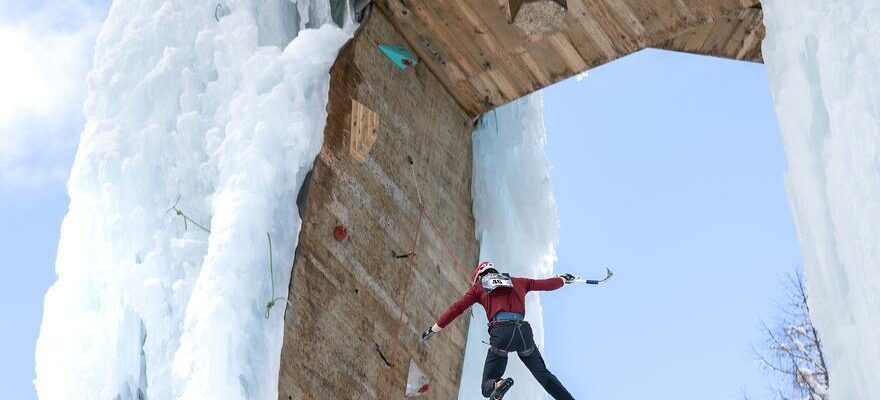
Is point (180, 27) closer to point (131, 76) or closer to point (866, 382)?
point (131, 76)

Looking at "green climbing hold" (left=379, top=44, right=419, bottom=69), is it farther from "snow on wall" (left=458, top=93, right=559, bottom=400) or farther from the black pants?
the black pants

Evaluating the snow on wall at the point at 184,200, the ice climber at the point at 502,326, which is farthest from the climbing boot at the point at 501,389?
the snow on wall at the point at 184,200

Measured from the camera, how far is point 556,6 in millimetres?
7566

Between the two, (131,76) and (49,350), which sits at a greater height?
(131,76)

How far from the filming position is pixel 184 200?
662 centimetres

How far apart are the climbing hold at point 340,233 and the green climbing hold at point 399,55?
52.1 inches

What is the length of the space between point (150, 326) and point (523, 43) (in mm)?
3020

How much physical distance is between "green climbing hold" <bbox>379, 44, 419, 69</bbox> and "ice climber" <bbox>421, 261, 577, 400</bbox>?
1.62 meters

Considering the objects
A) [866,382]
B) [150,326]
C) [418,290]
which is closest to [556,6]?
[418,290]

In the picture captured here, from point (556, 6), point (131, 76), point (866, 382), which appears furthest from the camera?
point (556, 6)

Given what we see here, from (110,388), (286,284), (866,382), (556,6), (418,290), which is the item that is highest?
(556,6)

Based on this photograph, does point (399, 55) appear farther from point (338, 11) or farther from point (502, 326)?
point (502, 326)

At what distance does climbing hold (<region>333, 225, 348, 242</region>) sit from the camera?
6.93 m

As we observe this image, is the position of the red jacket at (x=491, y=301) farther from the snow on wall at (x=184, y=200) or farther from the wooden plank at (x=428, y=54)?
the wooden plank at (x=428, y=54)
